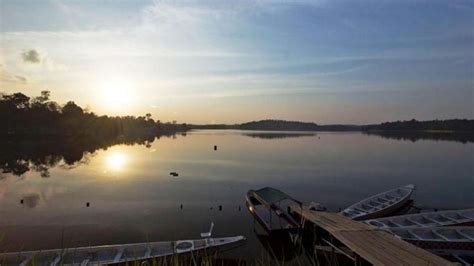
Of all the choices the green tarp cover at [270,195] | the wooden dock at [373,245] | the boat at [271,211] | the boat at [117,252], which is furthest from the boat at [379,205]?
the boat at [117,252]

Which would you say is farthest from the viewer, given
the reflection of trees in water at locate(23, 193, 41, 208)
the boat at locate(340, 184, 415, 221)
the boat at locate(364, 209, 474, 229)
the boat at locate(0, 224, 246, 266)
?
the reflection of trees in water at locate(23, 193, 41, 208)

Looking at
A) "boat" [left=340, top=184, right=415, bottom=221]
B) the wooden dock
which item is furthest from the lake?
the wooden dock

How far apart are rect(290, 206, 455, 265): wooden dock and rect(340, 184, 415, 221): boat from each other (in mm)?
3810

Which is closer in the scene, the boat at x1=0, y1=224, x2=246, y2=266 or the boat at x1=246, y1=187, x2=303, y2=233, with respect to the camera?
the boat at x1=0, y1=224, x2=246, y2=266

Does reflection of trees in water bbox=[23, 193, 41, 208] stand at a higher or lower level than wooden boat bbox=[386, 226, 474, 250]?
lower

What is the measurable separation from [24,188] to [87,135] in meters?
104

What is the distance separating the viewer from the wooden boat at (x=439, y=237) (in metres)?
14.9

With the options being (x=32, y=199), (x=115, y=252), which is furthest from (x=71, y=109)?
(x=115, y=252)

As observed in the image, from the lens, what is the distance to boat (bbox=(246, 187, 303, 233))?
2039 centimetres

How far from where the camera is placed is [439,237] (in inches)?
631

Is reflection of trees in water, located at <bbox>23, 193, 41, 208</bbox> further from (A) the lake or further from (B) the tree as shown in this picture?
(B) the tree

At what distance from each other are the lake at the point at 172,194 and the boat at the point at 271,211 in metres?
0.91

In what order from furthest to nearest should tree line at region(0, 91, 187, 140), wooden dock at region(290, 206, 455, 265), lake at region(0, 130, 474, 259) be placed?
tree line at region(0, 91, 187, 140) → lake at region(0, 130, 474, 259) → wooden dock at region(290, 206, 455, 265)

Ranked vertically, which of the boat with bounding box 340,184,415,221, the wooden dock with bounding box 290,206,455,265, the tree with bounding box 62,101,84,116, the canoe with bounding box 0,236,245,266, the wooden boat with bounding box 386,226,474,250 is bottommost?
the canoe with bounding box 0,236,245,266
